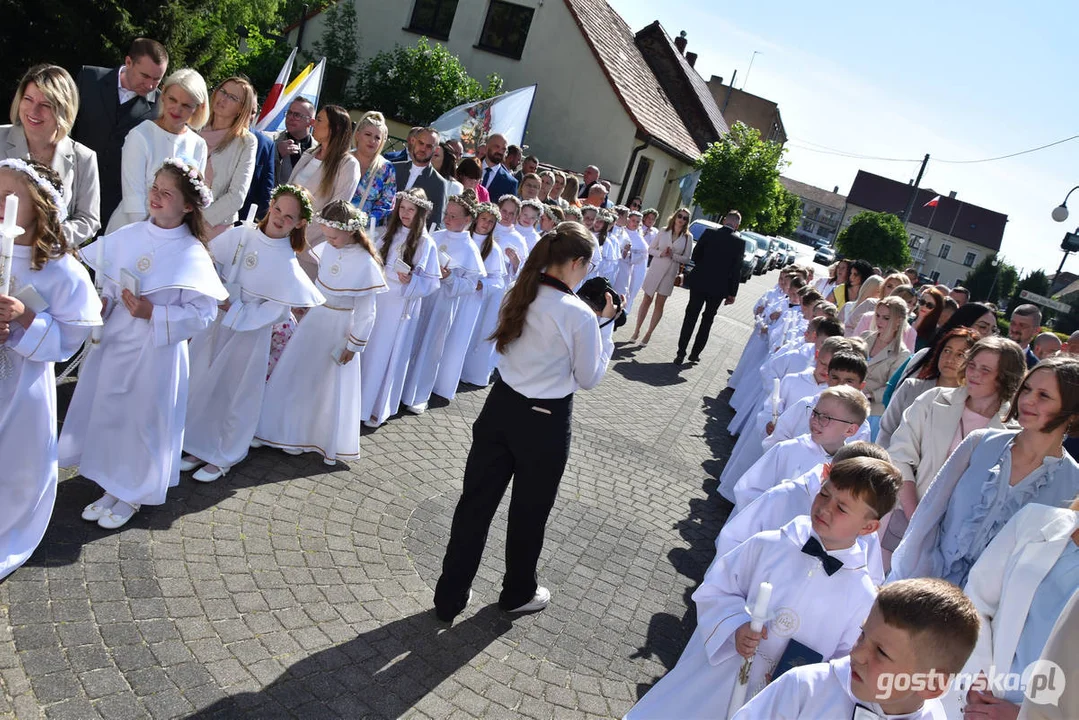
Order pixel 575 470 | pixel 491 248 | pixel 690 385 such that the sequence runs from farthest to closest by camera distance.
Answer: pixel 690 385
pixel 491 248
pixel 575 470

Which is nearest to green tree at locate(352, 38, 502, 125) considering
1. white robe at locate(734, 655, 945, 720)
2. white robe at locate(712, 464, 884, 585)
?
white robe at locate(712, 464, 884, 585)

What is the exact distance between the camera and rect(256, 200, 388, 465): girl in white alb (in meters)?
6.09

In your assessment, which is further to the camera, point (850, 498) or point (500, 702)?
point (500, 702)

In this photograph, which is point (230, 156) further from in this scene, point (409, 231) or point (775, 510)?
point (775, 510)

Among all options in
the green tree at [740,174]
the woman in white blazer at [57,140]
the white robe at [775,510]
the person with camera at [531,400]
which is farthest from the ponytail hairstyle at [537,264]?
the green tree at [740,174]

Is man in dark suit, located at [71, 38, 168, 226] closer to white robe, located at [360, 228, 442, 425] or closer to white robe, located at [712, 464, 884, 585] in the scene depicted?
white robe, located at [360, 228, 442, 425]

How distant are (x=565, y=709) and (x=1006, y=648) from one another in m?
1.98

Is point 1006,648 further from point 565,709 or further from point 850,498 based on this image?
point 565,709

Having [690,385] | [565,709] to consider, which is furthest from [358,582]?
[690,385]

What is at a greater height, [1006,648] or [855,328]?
[855,328]

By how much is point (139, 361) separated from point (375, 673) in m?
2.16

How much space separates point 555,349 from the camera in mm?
4305

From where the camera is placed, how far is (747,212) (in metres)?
30.1

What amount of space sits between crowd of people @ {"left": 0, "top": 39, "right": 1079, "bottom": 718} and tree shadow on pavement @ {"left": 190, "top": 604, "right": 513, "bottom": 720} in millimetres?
191
